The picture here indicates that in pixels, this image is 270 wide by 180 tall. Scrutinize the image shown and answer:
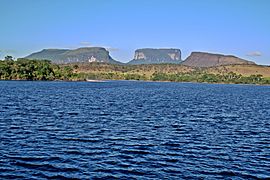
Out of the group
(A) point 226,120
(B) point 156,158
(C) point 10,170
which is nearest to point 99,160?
(B) point 156,158

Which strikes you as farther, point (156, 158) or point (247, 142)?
point (247, 142)

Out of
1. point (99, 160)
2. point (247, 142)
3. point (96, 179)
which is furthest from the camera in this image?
point (247, 142)

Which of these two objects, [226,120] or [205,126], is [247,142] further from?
[226,120]

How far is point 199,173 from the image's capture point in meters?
29.2

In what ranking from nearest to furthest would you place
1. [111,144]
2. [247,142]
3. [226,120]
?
[111,144]
[247,142]
[226,120]

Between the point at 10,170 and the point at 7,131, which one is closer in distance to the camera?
the point at 10,170

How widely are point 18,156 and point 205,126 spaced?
28.9 m

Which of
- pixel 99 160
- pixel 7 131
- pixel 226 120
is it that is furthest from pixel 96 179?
pixel 226 120

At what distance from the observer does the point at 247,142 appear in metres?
41.8

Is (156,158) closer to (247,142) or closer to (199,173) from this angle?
(199,173)

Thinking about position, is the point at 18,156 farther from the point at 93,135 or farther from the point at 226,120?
the point at 226,120

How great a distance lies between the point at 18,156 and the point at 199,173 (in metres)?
15.1

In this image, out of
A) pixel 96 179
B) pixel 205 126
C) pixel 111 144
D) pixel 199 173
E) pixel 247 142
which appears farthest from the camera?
pixel 205 126

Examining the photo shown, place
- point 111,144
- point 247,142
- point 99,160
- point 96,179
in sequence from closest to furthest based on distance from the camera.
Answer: point 96,179, point 99,160, point 111,144, point 247,142
